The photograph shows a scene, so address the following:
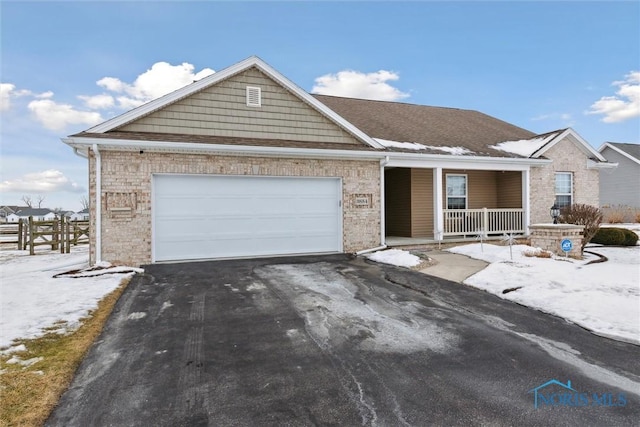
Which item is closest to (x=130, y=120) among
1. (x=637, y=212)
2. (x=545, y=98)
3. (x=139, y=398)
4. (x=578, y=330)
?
(x=139, y=398)

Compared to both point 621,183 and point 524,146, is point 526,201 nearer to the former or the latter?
point 524,146

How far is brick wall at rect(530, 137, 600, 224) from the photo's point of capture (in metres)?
14.1

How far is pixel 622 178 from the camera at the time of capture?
27641mm

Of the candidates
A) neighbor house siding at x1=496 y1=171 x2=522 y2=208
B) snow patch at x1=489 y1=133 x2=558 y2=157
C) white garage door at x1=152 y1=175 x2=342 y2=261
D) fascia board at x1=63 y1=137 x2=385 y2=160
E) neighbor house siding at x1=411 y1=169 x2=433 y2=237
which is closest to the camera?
fascia board at x1=63 y1=137 x2=385 y2=160

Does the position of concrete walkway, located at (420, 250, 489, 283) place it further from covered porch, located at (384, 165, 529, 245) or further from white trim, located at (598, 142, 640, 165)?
white trim, located at (598, 142, 640, 165)

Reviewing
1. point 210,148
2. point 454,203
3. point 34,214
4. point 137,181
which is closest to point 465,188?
point 454,203

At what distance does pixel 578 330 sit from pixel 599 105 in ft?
212

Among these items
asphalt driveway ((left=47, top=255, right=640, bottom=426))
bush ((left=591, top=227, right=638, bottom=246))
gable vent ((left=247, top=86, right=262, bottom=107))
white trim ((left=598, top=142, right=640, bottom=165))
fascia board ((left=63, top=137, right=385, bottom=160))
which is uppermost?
white trim ((left=598, top=142, right=640, bottom=165))

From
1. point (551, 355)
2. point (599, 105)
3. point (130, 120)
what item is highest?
point (599, 105)

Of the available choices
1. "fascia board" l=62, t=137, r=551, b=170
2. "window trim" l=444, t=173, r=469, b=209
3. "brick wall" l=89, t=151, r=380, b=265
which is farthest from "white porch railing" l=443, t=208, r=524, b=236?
"brick wall" l=89, t=151, r=380, b=265

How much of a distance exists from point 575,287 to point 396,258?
4179 millimetres

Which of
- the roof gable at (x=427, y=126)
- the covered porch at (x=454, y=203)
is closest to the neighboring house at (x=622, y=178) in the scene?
the roof gable at (x=427, y=126)

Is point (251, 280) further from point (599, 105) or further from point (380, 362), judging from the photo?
point (599, 105)

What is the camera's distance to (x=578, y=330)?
16.2 feet
